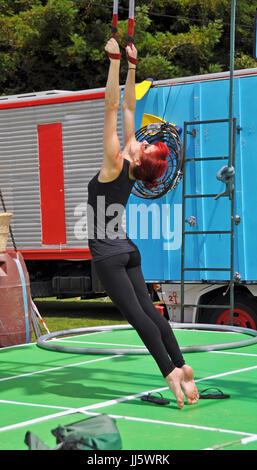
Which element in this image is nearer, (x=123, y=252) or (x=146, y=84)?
(x=123, y=252)

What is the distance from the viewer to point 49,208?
1405 cm

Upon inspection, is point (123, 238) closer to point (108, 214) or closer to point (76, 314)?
point (108, 214)

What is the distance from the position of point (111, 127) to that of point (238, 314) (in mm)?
5830

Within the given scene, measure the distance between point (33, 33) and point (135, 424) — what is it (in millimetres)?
18880

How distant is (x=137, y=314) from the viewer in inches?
226

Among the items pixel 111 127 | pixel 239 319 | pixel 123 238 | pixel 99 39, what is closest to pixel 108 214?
pixel 123 238

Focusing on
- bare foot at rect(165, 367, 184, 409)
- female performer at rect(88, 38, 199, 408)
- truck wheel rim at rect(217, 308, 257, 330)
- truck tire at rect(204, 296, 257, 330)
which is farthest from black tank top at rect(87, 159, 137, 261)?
truck wheel rim at rect(217, 308, 257, 330)

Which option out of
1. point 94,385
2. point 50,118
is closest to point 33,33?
point 50,118

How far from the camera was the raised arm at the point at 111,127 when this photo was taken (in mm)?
5594

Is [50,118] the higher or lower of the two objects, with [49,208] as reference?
higher

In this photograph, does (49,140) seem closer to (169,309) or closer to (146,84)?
(146,84)

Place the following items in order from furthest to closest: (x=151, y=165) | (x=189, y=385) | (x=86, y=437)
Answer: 1. (x=189, y=385)
2. (x=151, y=165)
3. (x=86, y=437)

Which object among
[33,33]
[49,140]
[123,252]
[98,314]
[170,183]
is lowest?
[98,314]

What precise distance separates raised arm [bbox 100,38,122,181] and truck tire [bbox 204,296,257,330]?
17.4 ft
